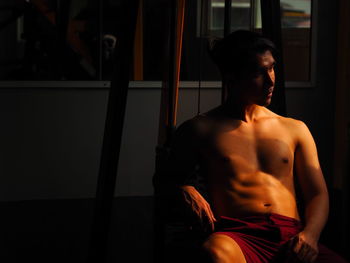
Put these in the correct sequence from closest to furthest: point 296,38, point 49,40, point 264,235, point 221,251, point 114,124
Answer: point 221,251 → point 264,235 → point 114,124 → point 49,40 → point 296,38

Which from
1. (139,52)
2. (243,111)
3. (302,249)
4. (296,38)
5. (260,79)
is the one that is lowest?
(302,249)

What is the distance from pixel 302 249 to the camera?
6.55 ft

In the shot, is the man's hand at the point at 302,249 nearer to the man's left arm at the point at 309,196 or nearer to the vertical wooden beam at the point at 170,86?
the man's left arm at the point at 309,196

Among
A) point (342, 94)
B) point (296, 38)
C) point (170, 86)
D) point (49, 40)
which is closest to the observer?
point (170, 86)


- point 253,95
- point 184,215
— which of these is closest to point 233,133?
point 253,95

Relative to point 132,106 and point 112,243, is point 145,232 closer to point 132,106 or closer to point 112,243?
point 112,243

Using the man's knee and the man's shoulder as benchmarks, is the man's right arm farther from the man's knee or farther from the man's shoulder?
the man's knee

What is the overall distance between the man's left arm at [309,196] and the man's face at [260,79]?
0.18 metres

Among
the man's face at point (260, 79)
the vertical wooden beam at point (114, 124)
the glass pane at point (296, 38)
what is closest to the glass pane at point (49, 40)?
the glass pane at point (296, 38)

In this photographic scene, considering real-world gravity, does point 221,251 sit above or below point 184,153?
below

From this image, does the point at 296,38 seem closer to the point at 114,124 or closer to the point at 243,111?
the point at 243,111

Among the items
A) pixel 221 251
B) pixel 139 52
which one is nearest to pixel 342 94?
pixel 139 52

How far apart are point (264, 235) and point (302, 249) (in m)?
0.13

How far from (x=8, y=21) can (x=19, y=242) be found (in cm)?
209
